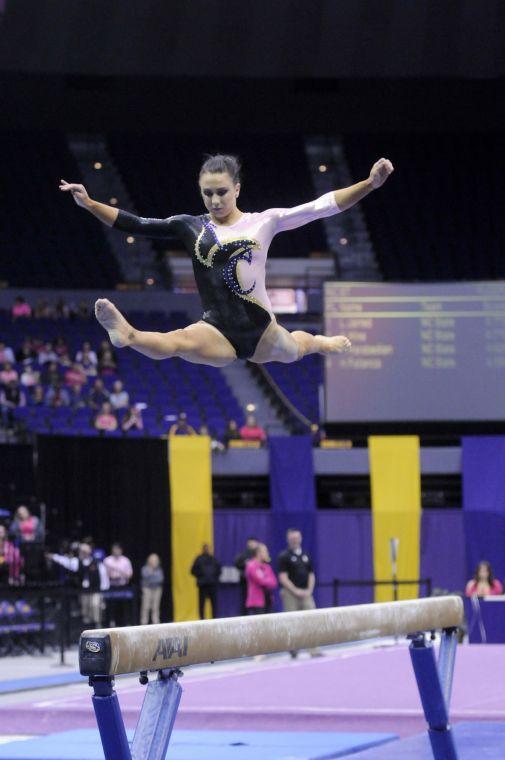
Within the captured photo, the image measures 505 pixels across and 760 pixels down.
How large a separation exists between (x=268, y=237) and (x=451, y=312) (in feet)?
41.0

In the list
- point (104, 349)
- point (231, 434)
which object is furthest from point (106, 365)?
point (231, 434)

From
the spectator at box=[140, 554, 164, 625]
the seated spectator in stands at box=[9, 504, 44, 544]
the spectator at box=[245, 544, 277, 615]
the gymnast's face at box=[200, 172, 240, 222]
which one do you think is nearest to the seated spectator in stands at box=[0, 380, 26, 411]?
the spectator at box=[140, 554, 164, 625]

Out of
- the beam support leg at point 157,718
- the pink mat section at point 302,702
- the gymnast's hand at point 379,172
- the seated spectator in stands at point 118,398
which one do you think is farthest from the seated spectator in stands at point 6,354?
the gymnast's hand at point 379,172

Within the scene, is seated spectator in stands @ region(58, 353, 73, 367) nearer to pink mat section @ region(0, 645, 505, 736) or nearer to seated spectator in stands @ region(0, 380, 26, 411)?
seated spectator in stands @ region(0, 380, 26, 411)

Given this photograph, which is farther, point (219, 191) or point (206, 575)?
point (206, 575)

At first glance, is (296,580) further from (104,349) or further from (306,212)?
(306,212)

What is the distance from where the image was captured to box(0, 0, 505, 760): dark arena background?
570 inches

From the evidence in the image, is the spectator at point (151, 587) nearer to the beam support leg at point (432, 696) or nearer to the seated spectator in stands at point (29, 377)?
the seated spectator in stands at point (29, 377)

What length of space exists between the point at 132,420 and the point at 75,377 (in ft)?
5.04

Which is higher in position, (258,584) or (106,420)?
(106,420)

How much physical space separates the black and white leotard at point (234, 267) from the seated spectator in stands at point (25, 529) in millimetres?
10007

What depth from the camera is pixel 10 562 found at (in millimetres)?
14180

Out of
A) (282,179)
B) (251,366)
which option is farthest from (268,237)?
Answer: (282,179)

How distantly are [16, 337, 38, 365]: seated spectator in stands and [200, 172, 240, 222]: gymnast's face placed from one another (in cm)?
1461
